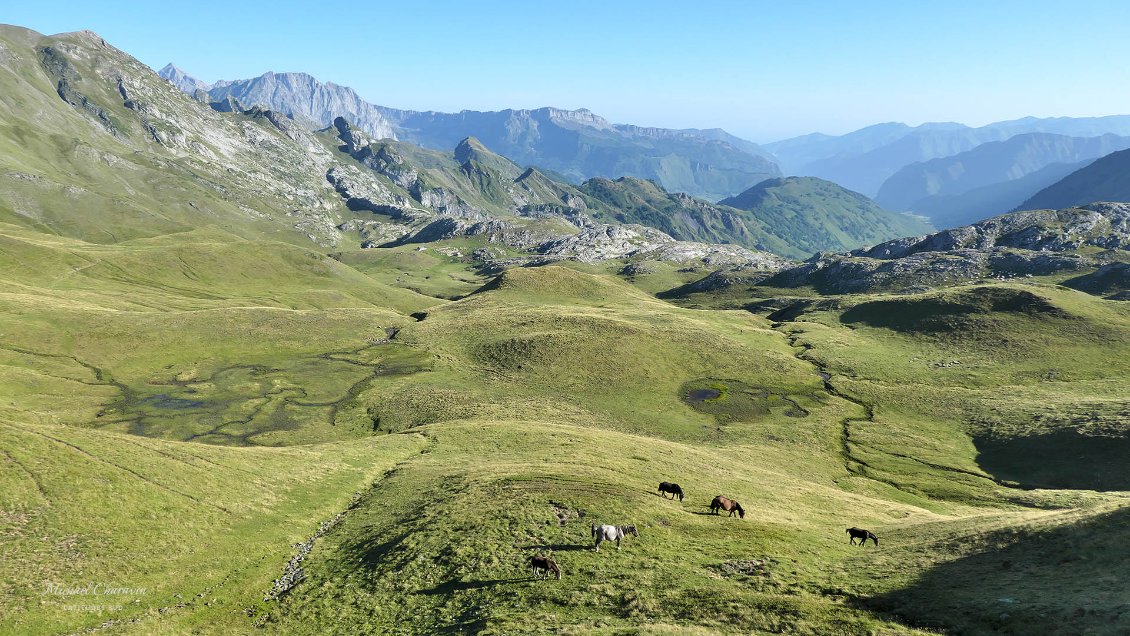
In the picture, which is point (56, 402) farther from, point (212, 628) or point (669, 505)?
point (669, 505)

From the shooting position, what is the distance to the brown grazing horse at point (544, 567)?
96.1 feet

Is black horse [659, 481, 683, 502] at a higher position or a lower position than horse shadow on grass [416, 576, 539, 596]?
lower

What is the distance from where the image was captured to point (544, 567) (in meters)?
29.7

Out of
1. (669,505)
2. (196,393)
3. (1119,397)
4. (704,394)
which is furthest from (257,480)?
(1119,397)

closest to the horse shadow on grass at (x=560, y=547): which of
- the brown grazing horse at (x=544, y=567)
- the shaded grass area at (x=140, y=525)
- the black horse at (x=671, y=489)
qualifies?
the brown grazing horse at (x=544, y=567)

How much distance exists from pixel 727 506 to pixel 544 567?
56.5 feet

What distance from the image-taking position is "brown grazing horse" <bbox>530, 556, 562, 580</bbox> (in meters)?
29.3

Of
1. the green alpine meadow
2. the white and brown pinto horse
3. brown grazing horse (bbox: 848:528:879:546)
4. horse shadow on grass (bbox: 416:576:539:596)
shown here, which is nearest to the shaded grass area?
the green alpine meadow

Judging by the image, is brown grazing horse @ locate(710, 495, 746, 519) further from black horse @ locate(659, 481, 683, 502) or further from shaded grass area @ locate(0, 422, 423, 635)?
shaded grass area @ locate(0, 422, 423, 635)

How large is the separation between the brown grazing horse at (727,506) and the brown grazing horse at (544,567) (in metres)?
15.9

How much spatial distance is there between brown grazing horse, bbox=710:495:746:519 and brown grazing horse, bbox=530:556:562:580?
52.2 feet

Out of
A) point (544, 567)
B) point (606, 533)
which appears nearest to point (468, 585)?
Answer: point (544, 567)

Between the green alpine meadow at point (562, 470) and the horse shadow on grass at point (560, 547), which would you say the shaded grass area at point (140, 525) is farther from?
the horse shadow on grass at point (560, 547)

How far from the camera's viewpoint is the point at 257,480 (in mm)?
48812
